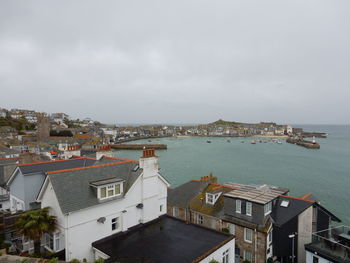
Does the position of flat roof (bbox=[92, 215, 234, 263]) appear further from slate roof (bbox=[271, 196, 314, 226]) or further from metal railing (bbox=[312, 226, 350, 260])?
metal railing (bbox=[312, 226, 350, 260])

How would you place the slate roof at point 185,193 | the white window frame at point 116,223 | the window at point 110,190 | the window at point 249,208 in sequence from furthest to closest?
the slate roof at point 185,193 < the window at point 249,208 < the white window frame at point 116,223 < the window at point 110,190

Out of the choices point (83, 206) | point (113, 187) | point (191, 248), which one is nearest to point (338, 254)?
point (191, 248)

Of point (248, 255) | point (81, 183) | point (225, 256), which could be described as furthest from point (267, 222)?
point (81, 183)

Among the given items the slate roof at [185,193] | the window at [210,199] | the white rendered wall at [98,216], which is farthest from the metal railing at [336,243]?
the white rendered wall at [98,216]

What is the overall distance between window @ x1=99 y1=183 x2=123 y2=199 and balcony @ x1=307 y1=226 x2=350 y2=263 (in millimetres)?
10760

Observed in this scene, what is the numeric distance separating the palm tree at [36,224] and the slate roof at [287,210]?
12351 mm

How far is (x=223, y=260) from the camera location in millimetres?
9766

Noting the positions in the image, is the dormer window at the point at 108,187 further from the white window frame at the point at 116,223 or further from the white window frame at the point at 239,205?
the white window frame at the point at 239,205

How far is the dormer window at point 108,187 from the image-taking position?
32.4 ft

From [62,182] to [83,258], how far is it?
3485mm

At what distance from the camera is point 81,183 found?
32.9ft

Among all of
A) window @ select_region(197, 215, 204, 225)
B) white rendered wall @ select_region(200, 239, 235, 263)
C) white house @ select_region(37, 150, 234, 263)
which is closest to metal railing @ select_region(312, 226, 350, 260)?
white rendered wall @ select_region(200, 239, 235, 263)

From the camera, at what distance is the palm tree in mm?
8320

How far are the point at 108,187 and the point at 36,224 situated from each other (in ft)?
10.4
